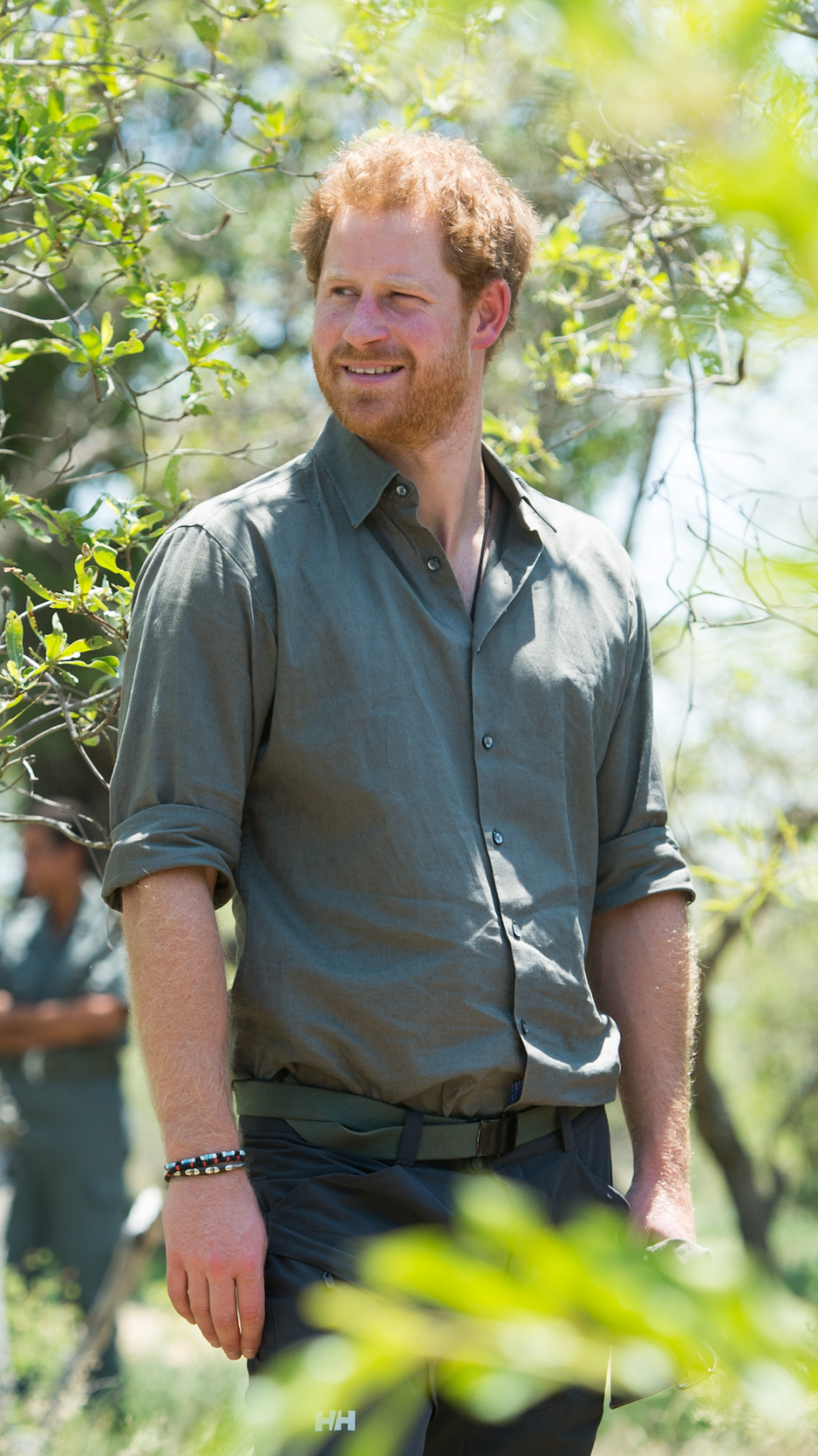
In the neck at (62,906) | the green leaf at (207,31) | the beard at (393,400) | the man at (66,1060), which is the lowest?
the man at (66,1060)

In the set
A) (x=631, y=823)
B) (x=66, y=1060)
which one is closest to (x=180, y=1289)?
(x=631, y=823)

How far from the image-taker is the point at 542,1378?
1.23 feet

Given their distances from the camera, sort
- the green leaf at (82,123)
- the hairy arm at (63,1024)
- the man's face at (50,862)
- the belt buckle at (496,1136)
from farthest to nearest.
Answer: the man's face at (50,862) → the hairy arm at (63,1024) → the green leaf at (82,123) → the belt buckle at (496,1136)

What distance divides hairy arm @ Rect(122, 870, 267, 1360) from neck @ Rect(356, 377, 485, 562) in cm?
70

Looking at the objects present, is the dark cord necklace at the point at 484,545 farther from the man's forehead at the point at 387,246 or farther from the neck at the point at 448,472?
the man's forehead at the point at 387,246

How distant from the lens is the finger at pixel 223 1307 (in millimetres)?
1638

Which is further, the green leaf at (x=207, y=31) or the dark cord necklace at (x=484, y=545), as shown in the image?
the green leaf at (x=207, y=31)

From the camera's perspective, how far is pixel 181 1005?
174 cm

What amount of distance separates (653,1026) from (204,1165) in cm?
86

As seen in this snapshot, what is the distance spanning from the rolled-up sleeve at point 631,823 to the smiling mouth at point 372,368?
63 centimetres

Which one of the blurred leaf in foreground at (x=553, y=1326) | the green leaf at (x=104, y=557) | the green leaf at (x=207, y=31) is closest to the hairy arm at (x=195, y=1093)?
the green leaf at (x=104, y=557)

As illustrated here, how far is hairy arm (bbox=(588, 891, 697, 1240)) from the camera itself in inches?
84.2

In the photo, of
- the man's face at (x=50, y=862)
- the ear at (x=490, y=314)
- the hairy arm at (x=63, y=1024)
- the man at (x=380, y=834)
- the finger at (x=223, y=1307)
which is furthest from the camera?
the man's face at (x=50, y=862)

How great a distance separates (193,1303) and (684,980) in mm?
992
